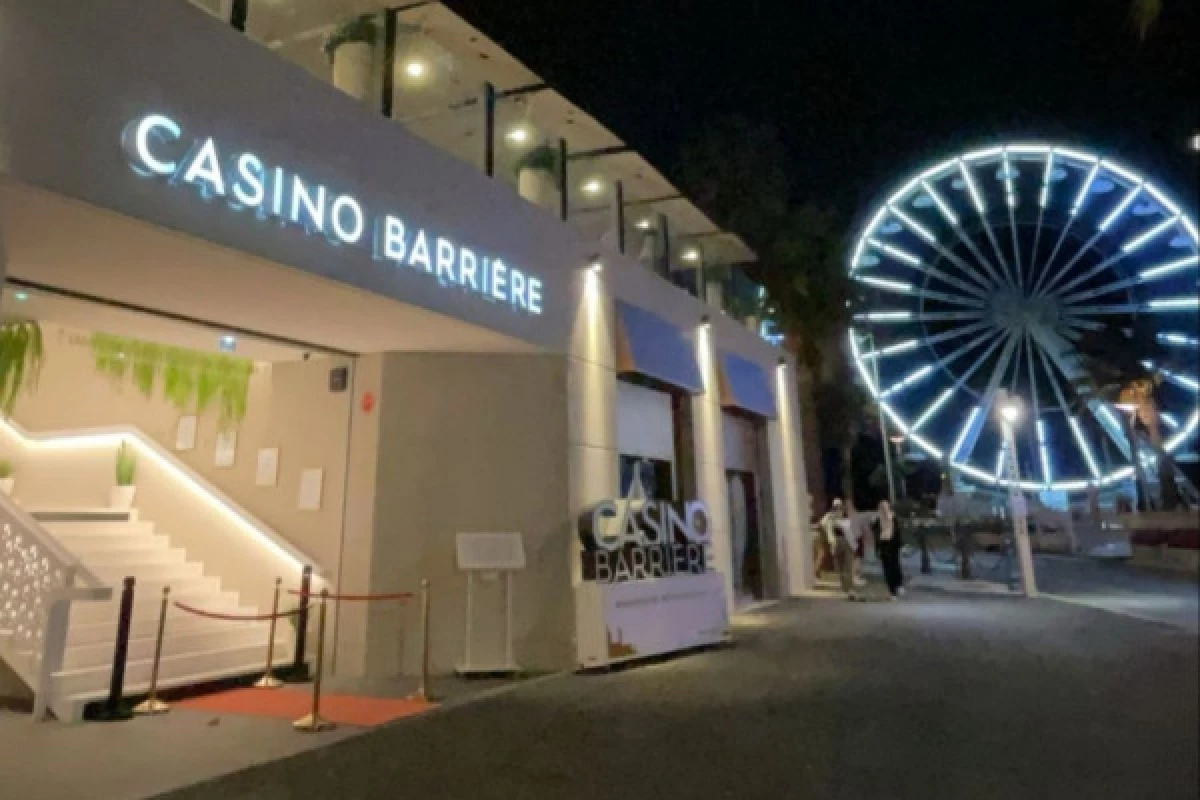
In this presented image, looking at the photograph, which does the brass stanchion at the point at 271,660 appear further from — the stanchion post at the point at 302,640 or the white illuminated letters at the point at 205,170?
the white illuminated letters at the point at 205,170

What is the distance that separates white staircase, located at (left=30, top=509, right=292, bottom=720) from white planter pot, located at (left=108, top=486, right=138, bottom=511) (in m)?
0.13

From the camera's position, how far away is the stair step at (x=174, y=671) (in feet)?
17.7

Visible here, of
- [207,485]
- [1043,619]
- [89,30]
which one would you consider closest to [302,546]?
[207,485]

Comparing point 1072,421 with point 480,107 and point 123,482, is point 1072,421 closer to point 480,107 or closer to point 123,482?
point 480,107

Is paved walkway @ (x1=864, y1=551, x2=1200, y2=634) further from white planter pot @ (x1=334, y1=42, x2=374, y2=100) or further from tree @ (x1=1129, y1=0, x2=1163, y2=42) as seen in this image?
white planter pot @ (x1=334, y1=42, x2=374, y2=100)

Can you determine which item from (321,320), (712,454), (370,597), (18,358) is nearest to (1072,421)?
(712,454)

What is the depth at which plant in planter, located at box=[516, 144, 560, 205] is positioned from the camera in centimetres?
898

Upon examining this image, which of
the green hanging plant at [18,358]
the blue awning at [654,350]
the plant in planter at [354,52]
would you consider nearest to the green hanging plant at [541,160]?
the blue awning at [654,350]

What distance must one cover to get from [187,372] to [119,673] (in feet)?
12.4

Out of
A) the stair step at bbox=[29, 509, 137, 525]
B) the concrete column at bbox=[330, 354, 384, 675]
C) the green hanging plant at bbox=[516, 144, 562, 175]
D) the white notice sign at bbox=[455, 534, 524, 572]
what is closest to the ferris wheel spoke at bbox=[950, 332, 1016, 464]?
the green hanging plant at bbox=[516, 144, 562, 175]

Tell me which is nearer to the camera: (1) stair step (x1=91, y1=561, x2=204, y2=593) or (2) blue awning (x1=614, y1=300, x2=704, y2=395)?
(1) stair step (x1=91, y1=561, x2=204, y2=593)

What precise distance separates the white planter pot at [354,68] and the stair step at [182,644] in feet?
16.1

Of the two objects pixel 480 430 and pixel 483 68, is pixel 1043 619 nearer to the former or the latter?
pixel 480 430

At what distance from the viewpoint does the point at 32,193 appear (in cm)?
403
